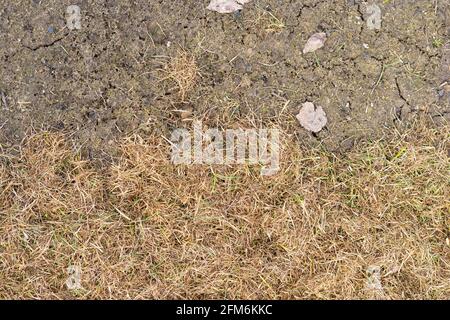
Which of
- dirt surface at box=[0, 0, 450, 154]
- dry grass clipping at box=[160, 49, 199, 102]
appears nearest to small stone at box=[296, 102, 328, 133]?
dirt surface at box=[0, 0, 450, 154]

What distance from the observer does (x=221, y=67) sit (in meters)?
2.50

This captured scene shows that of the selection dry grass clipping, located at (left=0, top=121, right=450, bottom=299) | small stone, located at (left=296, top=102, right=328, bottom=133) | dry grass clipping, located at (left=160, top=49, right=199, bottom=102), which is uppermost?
dry grass clipping, located at (left=160, top=49, right=199, bottom=102)

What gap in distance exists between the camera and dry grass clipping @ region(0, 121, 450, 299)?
8.00ft

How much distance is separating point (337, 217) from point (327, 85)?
0.58m

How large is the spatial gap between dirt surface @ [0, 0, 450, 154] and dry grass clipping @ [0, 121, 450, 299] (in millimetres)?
133

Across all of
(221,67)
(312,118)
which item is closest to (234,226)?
(312,118)

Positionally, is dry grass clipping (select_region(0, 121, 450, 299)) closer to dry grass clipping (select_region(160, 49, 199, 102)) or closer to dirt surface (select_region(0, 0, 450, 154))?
dirt surface (select_region(0, 0, 450, 154))

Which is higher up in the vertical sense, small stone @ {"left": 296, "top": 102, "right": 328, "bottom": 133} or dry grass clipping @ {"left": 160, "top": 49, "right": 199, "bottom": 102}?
dry grass clipping @ {"left": 160, "top": 49, "right": 199, "bottom": 102}

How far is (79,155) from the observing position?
2.49 meters

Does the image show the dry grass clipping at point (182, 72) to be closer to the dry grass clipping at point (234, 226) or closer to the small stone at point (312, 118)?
the dry grass clipping at point (234, 226)

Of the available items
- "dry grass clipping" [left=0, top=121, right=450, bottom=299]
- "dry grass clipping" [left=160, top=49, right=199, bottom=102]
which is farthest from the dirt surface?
"dry grass clipping" [left=0, top=121, right=450, bottom=299]

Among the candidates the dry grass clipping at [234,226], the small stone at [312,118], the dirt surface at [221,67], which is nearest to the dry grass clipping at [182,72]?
the dirt surface at [221,67]

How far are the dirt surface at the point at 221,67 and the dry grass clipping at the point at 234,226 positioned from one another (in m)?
0.13

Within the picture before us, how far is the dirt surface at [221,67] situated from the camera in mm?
2488
